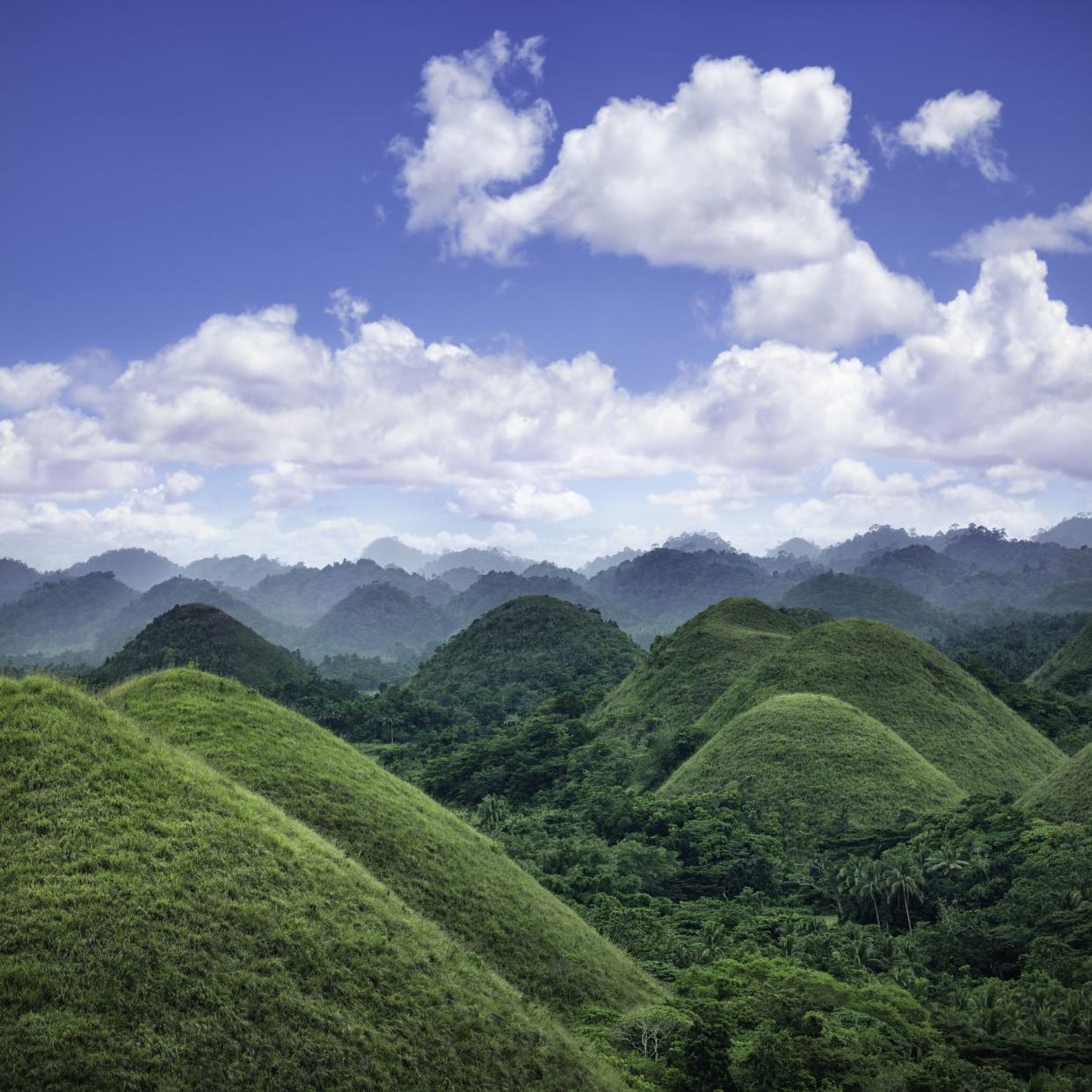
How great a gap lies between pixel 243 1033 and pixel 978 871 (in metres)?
41.1

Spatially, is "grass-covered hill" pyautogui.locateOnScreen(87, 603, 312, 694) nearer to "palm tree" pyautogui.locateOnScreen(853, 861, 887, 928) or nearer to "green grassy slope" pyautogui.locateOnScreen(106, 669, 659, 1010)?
"palm tree" pyautogui.locateOnScreen(853, 861, 887, 928)

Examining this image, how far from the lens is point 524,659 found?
13775cm

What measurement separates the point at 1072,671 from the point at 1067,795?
258 feet

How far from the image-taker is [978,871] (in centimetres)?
4250

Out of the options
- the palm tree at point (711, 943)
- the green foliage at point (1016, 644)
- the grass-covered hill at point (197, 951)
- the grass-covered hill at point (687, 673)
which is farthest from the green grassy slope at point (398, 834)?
the green foliage at point (1016, 644)

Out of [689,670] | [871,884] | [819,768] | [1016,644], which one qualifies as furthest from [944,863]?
[1016,644]

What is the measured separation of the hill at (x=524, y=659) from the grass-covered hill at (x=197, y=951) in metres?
94.1

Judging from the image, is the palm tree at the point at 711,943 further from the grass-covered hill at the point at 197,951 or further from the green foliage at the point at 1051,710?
the green foliage at the point at 1051,710

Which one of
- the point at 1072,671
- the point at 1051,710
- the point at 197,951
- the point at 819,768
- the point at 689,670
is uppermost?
the point at 197,951

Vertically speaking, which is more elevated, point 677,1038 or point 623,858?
point 677,1038

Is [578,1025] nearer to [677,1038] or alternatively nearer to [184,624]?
[677,1038]

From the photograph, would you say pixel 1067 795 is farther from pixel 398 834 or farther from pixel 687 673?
pixel 687 673

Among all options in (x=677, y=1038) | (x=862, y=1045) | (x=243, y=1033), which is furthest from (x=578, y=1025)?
(x=243, y=1033)

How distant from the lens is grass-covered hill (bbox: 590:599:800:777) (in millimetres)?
86438
